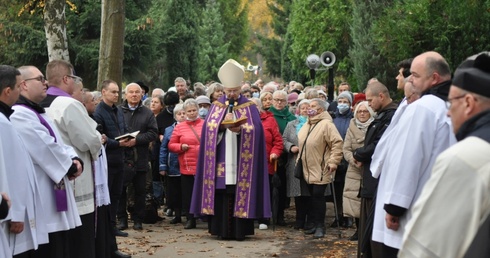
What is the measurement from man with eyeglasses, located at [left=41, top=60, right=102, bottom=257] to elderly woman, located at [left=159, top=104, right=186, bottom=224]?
5.21m

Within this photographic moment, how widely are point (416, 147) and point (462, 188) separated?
279cm

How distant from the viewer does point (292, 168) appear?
547 inches

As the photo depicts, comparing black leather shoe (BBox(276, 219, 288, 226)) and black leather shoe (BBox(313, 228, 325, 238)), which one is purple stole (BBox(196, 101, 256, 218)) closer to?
black leather shoe (BBox(313, 228, 325, 238))

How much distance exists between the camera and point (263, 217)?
12820 millimetres

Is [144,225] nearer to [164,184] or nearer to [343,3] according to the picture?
[164,184]

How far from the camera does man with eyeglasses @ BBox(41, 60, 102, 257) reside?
8789 millimetres

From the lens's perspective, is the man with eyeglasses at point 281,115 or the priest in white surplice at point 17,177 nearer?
the priest in white surplice at point 17,177

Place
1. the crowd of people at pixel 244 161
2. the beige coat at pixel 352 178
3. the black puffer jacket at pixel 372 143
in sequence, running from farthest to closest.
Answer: the beige coat at pixel 352 178
the black puffer jacket at pixel 372 143
the crowd of people at pixel 244 161

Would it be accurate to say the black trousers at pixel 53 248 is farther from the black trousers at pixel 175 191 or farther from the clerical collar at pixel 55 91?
the black trousers at pixel 175 191

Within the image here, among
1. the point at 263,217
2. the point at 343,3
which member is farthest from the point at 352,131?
the point at 343,3

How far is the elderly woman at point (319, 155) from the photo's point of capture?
13000mm

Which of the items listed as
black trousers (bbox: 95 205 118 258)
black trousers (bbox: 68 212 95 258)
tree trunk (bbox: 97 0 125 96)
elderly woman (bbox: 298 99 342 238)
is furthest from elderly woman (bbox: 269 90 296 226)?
black trousers (bbox: 68 212 95 258)

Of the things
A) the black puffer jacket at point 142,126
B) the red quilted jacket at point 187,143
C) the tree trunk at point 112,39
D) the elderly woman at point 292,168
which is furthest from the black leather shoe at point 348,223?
the tree trunk at point 112,39

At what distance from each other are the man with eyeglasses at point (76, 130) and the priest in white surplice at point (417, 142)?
11.1ft
